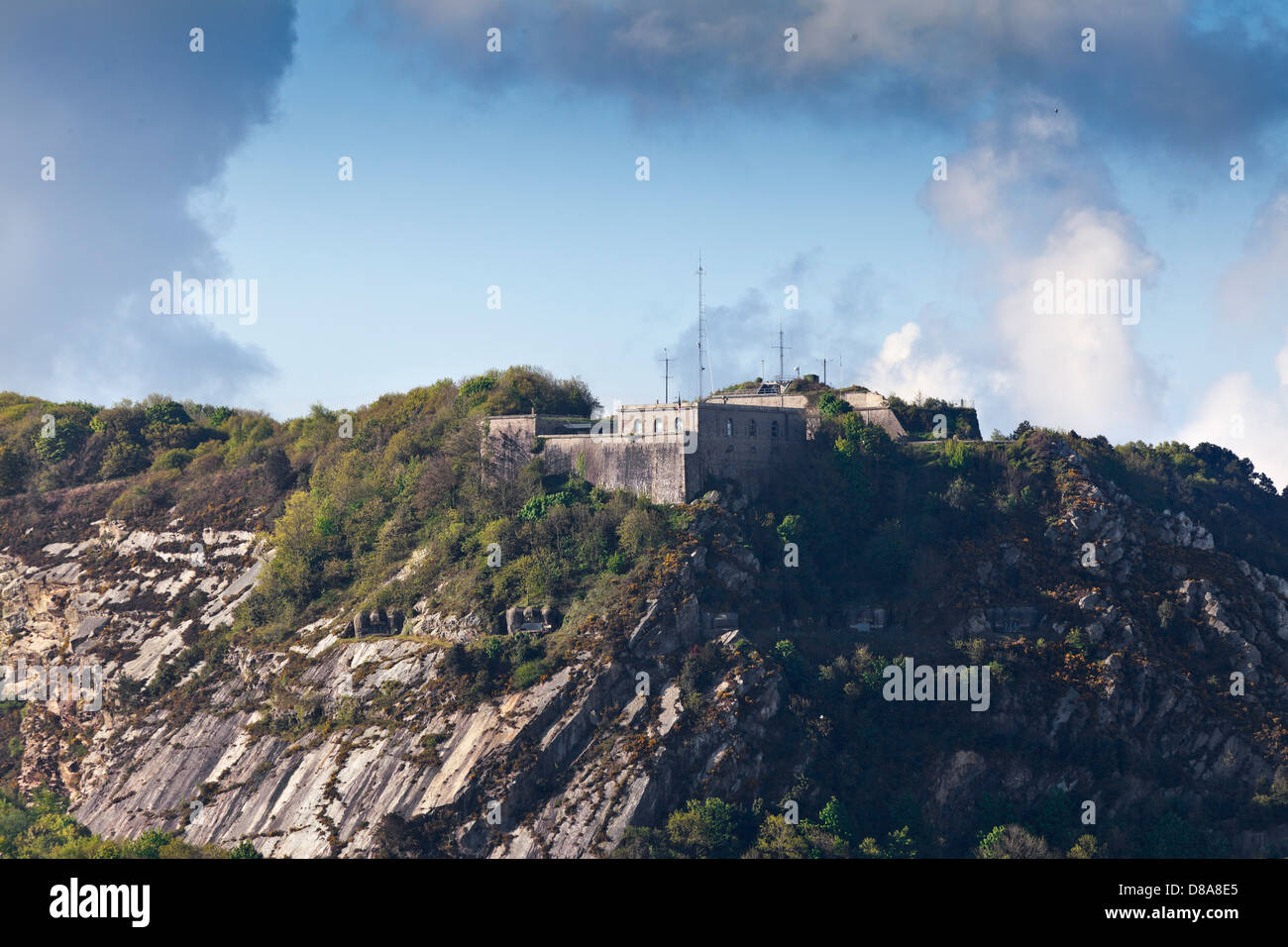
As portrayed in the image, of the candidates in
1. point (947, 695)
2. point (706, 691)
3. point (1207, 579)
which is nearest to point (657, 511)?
point (706, 691)

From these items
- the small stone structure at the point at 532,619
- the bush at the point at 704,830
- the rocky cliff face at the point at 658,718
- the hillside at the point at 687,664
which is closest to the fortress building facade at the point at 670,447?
the hillside at the point at 687,664

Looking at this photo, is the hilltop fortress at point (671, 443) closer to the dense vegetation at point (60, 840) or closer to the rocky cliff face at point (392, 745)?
the rocky cliff face at point (392, 745)

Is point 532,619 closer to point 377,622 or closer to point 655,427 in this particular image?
point 377,622

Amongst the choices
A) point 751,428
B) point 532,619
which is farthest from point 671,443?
point 532,619

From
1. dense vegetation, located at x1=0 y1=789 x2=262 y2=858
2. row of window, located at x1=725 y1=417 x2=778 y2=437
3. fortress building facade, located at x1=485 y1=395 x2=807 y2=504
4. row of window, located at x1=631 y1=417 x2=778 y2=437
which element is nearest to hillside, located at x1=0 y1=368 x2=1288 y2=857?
dense vegetation, located at x1=0 y1=789 x2=262 y2=858

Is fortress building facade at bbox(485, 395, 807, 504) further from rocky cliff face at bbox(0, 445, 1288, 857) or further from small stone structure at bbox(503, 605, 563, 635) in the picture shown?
small stone structure at bbox(503, 605, 563, 635)

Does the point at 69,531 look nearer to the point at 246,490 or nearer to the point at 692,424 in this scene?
the point at 246,490
